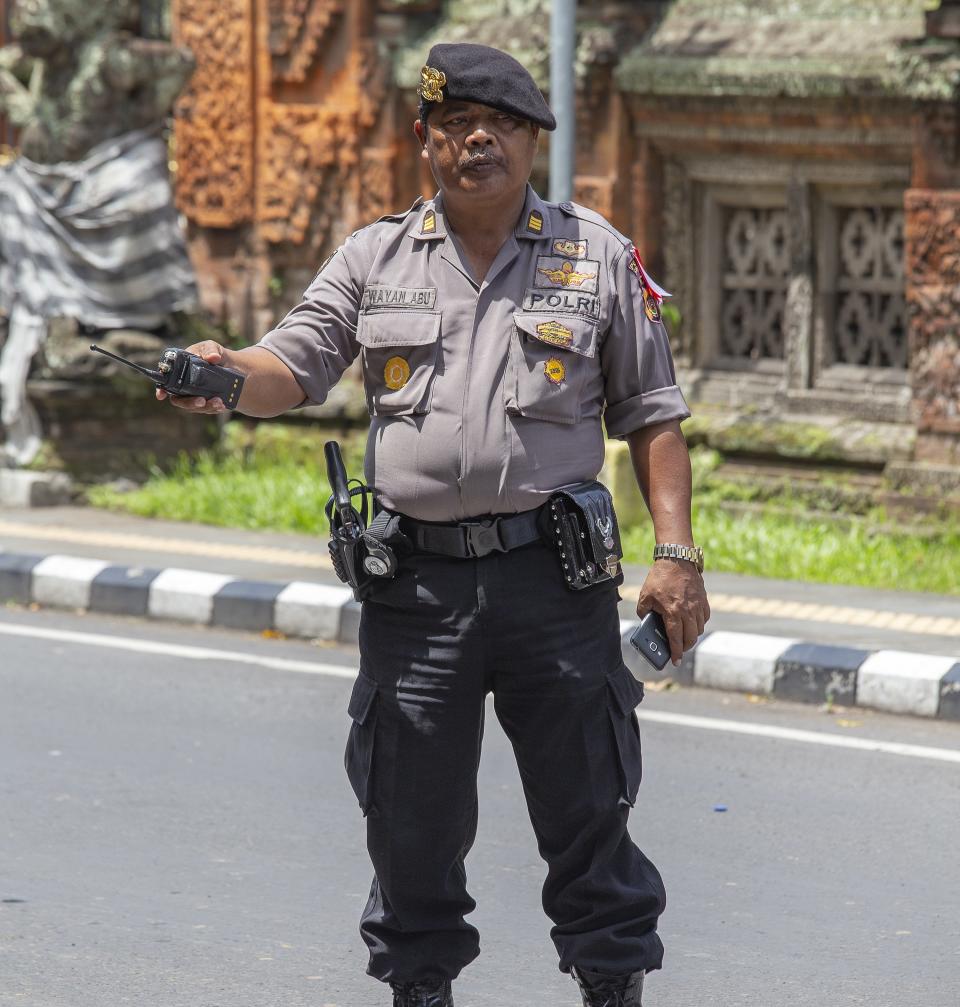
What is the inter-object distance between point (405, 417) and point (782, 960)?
172 centimetres

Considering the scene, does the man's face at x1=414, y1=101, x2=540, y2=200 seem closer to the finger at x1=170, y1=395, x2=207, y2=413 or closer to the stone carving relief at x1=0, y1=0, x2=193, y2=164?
the finger at x1=170, y1=395, x2=207, y2=413

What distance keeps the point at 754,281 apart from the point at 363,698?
7406 mm

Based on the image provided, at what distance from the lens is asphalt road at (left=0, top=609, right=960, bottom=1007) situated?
15.4 feet

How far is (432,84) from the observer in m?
3.84

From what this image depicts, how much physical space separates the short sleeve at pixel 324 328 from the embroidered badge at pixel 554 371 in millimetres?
405

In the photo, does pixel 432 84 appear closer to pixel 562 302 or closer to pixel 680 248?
pixel 562 302

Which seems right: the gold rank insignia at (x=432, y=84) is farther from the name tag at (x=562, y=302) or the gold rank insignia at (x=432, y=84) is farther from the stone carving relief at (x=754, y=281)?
the stone carving relief at (x=754, y=281)

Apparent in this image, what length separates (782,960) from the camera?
15.8 ft

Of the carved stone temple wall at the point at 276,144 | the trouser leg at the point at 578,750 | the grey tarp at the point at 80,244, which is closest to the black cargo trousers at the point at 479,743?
the trouser leg at the point at 578,750

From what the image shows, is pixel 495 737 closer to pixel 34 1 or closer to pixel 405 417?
pixel 405 417

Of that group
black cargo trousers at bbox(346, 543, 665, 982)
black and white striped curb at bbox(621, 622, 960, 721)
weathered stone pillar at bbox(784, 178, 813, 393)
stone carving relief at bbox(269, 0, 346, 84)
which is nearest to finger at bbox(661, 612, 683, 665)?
black cargo trousers at bbox(346, 543, 665, 982)

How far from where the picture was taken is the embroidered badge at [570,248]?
12.9 ft

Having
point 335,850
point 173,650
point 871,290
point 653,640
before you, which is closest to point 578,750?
point 653,640

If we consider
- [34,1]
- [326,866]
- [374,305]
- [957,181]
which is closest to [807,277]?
[957,181]
